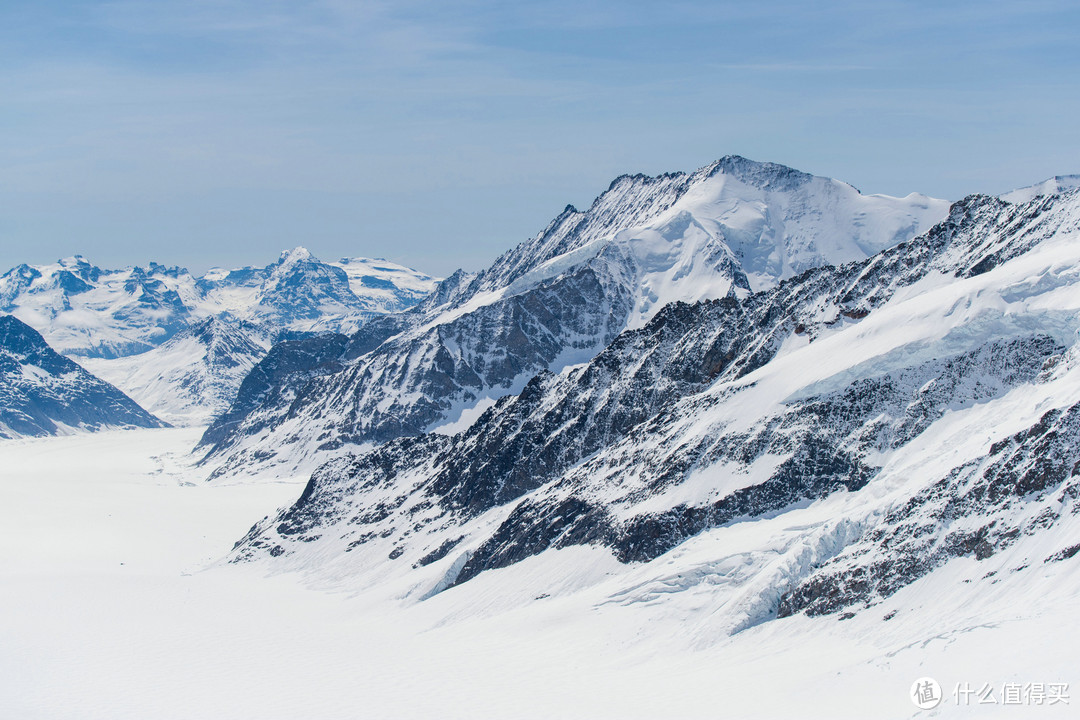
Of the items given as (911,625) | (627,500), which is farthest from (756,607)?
(627,500)

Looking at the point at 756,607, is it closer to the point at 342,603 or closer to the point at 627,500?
the point at 627,500

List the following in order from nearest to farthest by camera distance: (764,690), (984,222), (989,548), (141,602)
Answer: (764,690), (989,548), (984,222), (141,602)

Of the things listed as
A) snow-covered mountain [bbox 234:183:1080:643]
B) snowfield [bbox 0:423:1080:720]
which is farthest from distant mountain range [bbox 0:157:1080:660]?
snowfield [bbox 0:423:1080:720]

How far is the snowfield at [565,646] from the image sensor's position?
59.3m

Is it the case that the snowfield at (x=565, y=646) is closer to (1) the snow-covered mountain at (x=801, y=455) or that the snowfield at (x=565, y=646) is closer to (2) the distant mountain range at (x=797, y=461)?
(2) the distant mountain range at (x=797, y=461)

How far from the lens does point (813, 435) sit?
94.2m

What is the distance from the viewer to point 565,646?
84188mm

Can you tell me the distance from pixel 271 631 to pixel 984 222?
101 meters

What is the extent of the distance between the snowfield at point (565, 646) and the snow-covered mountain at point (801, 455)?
0.92 m

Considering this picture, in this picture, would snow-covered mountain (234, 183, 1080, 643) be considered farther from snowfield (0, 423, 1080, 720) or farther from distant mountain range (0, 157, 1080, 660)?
snowfield (0, 423, 1080, 720)

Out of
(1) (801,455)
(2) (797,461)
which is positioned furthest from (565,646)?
(1) (801,455)

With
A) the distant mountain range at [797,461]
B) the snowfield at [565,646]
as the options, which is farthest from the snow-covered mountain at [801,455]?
the snowfield at [565,646]

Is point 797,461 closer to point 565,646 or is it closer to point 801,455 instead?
point 801,455

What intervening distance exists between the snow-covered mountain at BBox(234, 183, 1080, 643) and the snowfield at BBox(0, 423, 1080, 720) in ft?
3.02
